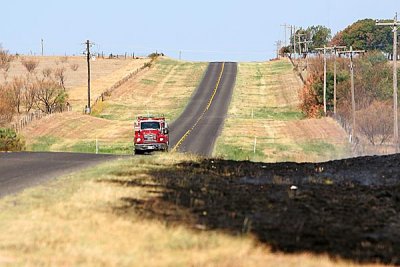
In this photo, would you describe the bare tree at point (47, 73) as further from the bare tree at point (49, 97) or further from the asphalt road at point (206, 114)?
the bare tree at point (49, 97)

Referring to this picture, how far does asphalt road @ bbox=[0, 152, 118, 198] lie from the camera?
21.8 metres

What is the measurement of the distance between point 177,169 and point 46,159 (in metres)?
8.83

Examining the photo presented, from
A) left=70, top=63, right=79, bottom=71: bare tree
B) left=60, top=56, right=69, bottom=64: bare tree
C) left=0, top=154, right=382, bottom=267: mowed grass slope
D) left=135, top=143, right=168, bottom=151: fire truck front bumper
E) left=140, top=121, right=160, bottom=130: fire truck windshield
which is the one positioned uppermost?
left=60, top=56, right=69, bottom=64: bare tree

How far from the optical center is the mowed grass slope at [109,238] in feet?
38.5

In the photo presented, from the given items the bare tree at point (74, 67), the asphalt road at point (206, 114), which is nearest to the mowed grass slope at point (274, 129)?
the asphalt road at point (206, 114)

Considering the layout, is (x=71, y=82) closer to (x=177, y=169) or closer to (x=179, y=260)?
(x=177, y=169)

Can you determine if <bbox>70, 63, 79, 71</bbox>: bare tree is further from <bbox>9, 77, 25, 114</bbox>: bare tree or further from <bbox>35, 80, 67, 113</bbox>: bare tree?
<bbox>35, 80, 67, 113</bbox>: bare tree

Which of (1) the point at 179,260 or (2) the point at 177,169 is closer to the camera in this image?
(1) the point at 179,260

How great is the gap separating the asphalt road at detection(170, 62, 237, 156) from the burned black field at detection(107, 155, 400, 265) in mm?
27341

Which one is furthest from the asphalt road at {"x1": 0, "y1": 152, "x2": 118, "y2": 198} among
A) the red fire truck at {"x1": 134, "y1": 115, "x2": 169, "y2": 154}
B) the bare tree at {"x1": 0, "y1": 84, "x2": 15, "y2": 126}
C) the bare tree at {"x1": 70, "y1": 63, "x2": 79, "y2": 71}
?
the bare tree at {"x1": 70, "y1": 63, "x2": 79, "y2": 71}

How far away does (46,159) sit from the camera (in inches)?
1239

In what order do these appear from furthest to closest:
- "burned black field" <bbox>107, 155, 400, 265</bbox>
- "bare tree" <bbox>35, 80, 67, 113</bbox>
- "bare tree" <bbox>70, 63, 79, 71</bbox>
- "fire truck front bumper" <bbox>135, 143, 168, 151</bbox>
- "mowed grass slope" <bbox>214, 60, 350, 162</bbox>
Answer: "bare tree" <bbox>70, 63, 79, 71</bbox> < "bare tree" <bbox>35, 80, 67, 113</bbox> < "mowed grass slope" <bbox>214, 60, 350, 162</bbox> < "fire truck front bumper" <bbox>135, 143, 168, 151</bbox> < "burned black field" <bbox>107, 155, 400, 265</bbox>

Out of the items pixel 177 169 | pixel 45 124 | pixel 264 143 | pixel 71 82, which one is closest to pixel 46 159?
pixel 177 169

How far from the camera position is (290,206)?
16516mm
